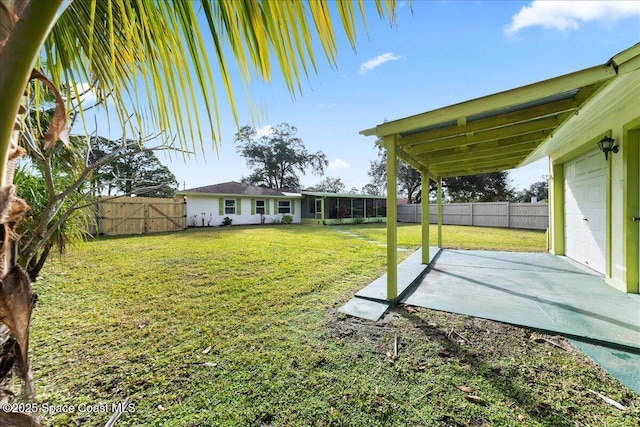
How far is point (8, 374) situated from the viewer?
27.4 inches

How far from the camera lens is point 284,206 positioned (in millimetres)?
19922

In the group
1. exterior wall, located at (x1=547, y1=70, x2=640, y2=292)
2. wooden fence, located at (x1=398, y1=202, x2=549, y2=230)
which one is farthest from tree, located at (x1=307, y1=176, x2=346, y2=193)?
exterior wall, located at (x1=547, y1=70, x2=640, y2=292)

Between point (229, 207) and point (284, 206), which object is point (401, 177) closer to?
point (284, 206)

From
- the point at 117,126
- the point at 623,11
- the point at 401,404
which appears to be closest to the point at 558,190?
the point at 623,11

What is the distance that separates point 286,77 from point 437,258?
22.3 feet

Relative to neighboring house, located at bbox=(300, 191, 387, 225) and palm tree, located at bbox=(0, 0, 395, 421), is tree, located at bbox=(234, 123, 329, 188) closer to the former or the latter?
neighboring house, located at bbox=(300, 191, 387, 225)

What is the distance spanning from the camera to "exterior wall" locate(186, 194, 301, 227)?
15.5 meters

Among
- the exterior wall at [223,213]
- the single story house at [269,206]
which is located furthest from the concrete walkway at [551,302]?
the exterior wall at [223,213]

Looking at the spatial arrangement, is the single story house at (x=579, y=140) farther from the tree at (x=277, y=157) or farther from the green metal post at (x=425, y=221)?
the tree at (x=277, y=157)

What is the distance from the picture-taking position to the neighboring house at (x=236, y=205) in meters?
15.6

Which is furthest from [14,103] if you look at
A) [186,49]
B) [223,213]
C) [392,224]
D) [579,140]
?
[223,213]

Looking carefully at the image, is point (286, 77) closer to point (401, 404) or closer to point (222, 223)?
point (401, 404)

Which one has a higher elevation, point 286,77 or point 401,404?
point 286,77

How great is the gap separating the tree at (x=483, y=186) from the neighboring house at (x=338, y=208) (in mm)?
7714
